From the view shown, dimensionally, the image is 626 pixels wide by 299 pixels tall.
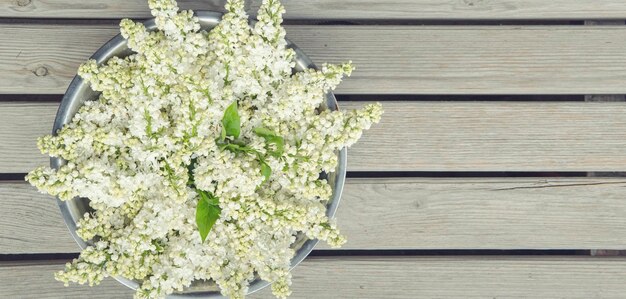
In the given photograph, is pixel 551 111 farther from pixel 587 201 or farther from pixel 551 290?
pixel 551 290

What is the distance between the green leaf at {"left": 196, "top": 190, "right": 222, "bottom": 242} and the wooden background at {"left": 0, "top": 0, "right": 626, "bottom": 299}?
369mm

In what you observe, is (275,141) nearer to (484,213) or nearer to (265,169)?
(265,169)

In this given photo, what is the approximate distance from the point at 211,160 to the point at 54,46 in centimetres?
51

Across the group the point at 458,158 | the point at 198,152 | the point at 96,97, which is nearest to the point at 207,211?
the point at 198,152

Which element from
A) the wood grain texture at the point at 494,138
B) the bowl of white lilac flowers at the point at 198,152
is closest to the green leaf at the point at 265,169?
the bowl of white lilac flowers at the point at 198,152

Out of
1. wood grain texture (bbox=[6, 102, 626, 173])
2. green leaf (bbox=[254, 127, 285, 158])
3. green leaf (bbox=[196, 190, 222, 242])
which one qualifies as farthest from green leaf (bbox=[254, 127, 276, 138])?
wood grain texture (bbox=[6, 102, 626, 173])

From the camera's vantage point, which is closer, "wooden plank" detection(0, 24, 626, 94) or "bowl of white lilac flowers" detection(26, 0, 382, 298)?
"bowl of white lilac flowers" detection(26, 0, 382, 298)

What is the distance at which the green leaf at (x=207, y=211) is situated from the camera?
2.85 ft

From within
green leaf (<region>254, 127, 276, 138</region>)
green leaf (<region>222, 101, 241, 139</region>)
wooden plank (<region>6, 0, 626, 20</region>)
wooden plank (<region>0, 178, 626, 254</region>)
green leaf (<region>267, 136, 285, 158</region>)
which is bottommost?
wooden plank (<region>0, 178, 626, 254</region>)

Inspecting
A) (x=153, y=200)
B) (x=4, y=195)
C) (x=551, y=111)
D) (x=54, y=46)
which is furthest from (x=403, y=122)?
(x=4, y=195)

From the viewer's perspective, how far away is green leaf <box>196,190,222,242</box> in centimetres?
87

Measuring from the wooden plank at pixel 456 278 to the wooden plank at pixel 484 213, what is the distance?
3cm

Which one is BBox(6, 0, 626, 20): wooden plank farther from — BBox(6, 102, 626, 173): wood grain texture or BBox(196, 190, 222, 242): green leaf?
BBox(196, 190, 222, 242): green leaf

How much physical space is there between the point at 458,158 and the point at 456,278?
9.8 inches
